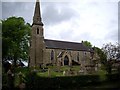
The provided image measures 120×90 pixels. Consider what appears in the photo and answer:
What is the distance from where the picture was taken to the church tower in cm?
5144

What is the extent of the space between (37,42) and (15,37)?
1057cm

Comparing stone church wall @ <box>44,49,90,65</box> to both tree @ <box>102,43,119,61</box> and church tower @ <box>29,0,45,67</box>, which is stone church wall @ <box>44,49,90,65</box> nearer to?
church tower @ <box>29,0,45,67</box>

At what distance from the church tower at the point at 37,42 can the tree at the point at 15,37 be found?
637 centimetres

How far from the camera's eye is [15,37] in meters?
42.2

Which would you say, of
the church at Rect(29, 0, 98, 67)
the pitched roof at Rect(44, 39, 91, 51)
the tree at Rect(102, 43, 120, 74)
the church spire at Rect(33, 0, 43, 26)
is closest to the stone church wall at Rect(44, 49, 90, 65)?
the church at Rect(29, 0, 98, 67)

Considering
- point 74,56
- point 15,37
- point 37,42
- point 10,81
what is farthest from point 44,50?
point 10,81

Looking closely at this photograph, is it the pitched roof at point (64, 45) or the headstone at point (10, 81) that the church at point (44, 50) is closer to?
the pitched roof at point (64, 45)

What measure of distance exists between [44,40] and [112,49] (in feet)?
64.1

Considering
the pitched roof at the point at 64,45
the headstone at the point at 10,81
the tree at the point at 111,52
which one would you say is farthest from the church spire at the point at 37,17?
the headstone at the point at 10,81

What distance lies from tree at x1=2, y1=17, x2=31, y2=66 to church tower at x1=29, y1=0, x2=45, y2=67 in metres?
6.37

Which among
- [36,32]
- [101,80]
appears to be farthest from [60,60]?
[101,80]

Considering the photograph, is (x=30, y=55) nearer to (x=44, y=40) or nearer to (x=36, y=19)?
(x=44, y=40)

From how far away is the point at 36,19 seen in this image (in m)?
53.1

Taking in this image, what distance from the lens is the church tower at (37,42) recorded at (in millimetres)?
51438
